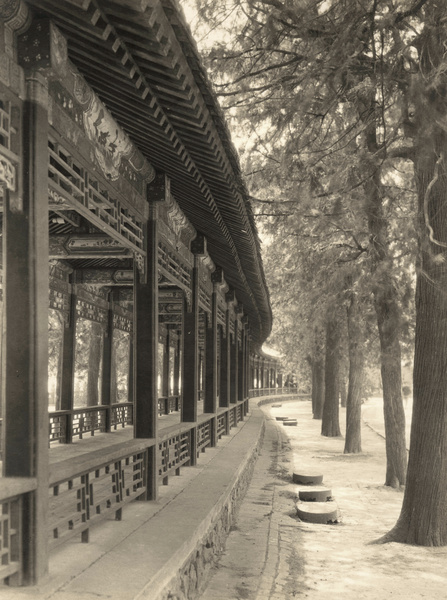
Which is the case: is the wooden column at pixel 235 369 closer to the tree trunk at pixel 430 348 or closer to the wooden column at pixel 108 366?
the wooden column at pixel 108 366

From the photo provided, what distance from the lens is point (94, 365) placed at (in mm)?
22828

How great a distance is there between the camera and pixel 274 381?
73500 millimetres

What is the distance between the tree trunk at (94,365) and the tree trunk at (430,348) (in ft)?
45.6

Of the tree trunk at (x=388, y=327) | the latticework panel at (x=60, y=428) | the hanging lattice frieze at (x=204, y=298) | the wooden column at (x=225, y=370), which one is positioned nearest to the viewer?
the tree trunk at (x=388, y=327)

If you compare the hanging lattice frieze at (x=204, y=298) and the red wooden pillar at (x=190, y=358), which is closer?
the red wooden pillar at (x=190, y=358)

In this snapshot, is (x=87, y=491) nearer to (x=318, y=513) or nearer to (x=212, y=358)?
(x=318, y=513)

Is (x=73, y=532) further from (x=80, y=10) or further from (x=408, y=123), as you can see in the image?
(x=408, y=123)

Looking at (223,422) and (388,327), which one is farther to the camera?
(223,422)

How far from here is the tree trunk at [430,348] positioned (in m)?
8.24

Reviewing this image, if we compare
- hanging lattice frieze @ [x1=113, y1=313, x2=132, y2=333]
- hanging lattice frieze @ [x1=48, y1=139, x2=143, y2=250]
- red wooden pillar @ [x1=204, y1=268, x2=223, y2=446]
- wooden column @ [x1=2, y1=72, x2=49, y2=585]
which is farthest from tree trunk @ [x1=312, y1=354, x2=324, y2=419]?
wooden column @ [x1=2, y1=72, x2=49, y2=585]

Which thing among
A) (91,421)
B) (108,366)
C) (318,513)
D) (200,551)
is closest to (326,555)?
(318,513)

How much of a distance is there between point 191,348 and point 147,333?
332cm

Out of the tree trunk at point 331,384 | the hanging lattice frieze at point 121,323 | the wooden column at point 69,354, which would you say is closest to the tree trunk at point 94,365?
the hanging lattice frieze at point 121,323

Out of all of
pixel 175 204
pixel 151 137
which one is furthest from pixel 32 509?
pixel 175 204
